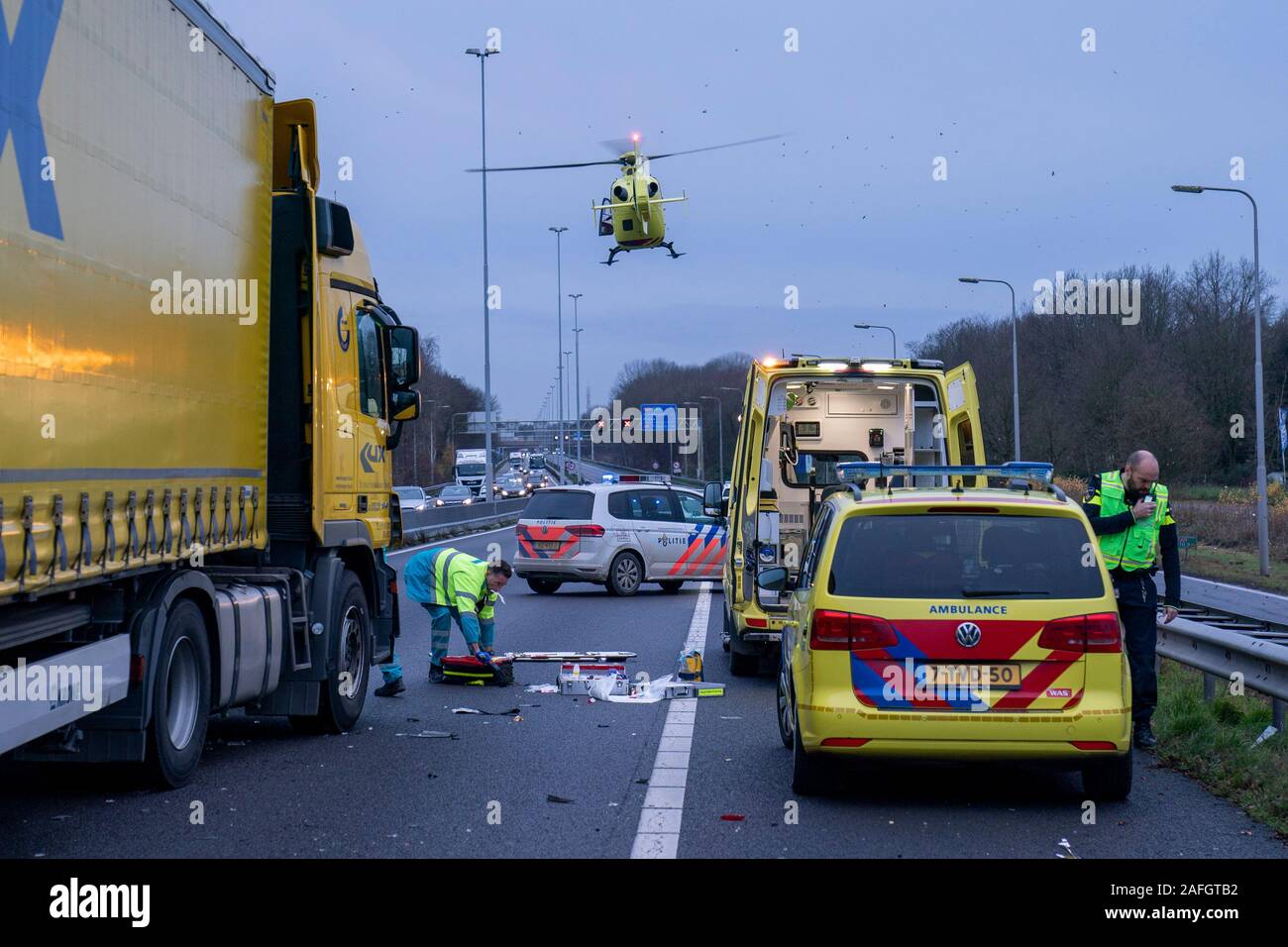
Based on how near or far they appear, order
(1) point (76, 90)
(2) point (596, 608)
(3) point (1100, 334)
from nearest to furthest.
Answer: (1) point (76, 90) < (2) point (596, 608) < (3) point (1100, 334)

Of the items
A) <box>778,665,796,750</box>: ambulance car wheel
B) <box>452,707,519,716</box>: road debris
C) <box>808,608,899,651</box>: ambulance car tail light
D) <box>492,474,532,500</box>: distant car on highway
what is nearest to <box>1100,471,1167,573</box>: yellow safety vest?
<box>778,665,796,750</box>: ambulance car wheel

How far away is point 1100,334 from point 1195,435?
62.4 feet

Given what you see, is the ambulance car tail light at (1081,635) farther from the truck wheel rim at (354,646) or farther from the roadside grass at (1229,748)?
the truck wheel rim at (354,646)

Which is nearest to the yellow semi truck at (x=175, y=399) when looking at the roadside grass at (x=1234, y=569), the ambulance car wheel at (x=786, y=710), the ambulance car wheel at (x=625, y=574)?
the ambulance car wheel at (x=786, y=710)

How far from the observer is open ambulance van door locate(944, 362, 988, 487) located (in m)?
12.8

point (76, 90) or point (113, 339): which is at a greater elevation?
point (76, 90)

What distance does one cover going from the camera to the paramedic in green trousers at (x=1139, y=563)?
30.4 ft

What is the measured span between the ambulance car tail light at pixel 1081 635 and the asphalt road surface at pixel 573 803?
828 mm

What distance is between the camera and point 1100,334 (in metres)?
61.3

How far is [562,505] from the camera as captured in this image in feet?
72.7

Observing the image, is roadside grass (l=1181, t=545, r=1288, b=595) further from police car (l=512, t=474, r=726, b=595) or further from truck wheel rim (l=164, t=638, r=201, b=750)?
truck wheel rim (l=164, t=638, r=201, b=750)

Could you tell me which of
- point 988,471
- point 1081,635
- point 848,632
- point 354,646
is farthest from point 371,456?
point 1081,635
